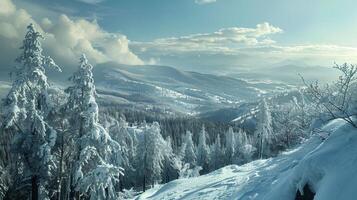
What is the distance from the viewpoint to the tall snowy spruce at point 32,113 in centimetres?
2381

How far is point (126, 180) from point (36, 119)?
54.6 m

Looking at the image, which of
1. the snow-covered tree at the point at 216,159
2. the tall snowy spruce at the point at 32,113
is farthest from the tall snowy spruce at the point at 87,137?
the snow-covered tree at the point at 216,159

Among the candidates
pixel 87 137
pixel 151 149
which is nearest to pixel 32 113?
pixel 87 137

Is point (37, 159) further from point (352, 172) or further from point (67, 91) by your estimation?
point (352, 172)

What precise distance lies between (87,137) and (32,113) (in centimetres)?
376

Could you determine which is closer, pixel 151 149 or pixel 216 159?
Answer: pixel 151 149

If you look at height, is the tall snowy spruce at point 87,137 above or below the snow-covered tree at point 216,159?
above

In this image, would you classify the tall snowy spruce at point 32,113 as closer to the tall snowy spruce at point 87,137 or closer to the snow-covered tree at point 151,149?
the tall snowy spruce at point 87,137

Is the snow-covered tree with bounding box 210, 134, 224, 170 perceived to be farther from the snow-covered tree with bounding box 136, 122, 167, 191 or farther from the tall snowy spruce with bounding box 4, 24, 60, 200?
the tall snowy spruce with bounding box 4, 24, 60, 200

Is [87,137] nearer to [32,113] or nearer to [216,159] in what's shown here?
[32,113]

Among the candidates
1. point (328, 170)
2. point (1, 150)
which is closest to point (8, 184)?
point (328, 170)

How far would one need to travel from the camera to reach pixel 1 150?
344 feet

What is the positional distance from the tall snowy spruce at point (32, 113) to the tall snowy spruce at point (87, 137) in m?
1.76

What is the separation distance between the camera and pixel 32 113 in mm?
23938
